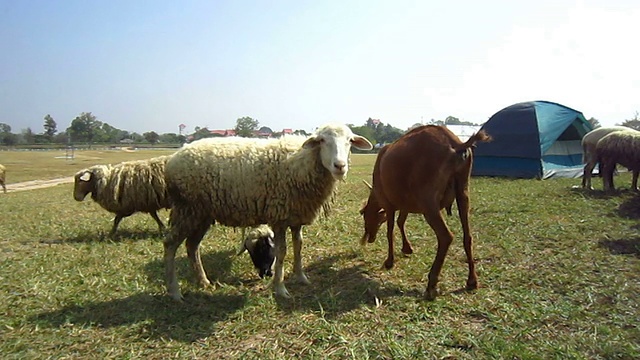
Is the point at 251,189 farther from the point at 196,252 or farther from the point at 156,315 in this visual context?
the point at 156,315

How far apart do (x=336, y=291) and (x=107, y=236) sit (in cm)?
585

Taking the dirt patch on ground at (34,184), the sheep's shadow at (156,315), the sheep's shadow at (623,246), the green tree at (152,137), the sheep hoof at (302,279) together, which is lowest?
the dirt patch on ground at (34,184)

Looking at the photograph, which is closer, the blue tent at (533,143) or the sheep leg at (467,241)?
the sheep leg at (467,241)

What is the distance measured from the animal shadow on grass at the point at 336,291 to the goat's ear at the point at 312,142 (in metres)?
1.86

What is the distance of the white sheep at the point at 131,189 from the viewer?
863 cm

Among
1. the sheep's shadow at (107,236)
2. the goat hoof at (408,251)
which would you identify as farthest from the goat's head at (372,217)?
the sheep's shadow at (107,236)

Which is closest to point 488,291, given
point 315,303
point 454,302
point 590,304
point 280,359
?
point 454,302

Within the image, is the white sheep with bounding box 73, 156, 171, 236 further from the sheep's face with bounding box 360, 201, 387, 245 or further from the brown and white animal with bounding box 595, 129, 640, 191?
the brown and white animal with bounding box 595, 129, 640, 191

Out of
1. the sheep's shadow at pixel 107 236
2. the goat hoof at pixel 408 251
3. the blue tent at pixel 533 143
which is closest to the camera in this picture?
the goat hoof at pixel 408 251

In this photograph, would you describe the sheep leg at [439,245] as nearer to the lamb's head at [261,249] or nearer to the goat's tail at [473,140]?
the goat's tail at [473,140]

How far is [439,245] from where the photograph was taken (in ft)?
15.4

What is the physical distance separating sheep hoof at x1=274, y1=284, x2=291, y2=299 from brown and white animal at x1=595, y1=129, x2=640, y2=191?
428 inches

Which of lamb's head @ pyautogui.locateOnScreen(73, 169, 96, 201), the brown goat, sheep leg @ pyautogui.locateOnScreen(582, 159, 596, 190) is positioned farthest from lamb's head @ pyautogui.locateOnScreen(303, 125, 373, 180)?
sheep leg @ pyautogui.locateOnScreen(582, 159, 596, 190)

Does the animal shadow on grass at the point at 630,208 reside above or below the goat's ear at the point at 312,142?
Answer: below
